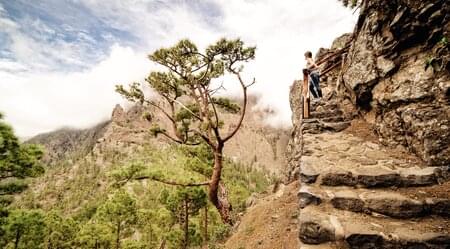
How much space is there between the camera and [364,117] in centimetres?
779

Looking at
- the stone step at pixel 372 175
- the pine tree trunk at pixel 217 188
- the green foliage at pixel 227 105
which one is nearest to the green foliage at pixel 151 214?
the pine tree trunk at pixel 217 188

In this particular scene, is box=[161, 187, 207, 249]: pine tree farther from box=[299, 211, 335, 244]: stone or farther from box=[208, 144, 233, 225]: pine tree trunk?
box=[299, 211, 335, 244]: stone

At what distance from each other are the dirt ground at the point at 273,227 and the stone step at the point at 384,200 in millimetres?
1796

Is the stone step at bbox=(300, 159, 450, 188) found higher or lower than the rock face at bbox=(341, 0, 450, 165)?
lower

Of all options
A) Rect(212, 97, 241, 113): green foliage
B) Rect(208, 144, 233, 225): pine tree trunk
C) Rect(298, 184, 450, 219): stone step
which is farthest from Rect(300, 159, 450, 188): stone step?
Rect(212, 97, 241, 113): green foliage

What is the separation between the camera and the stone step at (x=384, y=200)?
4160 millimetres

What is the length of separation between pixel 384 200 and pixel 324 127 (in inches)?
144

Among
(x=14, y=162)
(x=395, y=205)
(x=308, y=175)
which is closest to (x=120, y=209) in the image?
(x=14, y=162)

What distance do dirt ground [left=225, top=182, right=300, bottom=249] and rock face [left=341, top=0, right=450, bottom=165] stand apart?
9.37 ft

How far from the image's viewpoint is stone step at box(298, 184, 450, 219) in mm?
4160

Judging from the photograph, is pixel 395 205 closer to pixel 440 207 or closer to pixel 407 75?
pixel 440 207

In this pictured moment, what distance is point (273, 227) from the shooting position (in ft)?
26.2

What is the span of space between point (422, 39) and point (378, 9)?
61.9 inches

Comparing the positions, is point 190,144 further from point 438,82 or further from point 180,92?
point 438,82
